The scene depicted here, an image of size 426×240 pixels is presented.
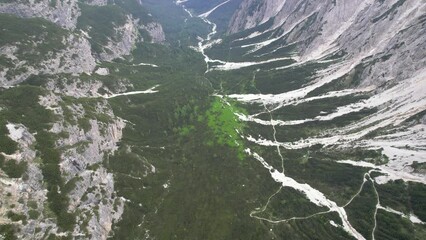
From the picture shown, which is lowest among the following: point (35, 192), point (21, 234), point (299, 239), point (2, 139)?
point (21, 234)

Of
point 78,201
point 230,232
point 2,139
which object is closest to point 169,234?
point 230,232

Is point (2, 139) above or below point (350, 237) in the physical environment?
below

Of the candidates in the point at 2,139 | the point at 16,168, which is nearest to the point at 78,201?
the point at 16,168

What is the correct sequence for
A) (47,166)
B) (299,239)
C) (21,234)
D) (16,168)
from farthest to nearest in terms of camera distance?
(299,239)
(47,166)
(16,168)
(21,234)

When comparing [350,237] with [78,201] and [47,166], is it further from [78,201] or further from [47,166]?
[47,166]

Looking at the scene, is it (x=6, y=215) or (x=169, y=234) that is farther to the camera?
(x=169, y=234)

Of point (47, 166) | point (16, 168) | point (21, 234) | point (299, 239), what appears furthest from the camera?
point (299, 239)

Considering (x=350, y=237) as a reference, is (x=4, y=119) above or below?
below

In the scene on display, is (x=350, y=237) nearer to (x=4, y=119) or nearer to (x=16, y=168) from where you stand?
(x=16, y=168)

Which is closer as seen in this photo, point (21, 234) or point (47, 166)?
point (21, 234)
